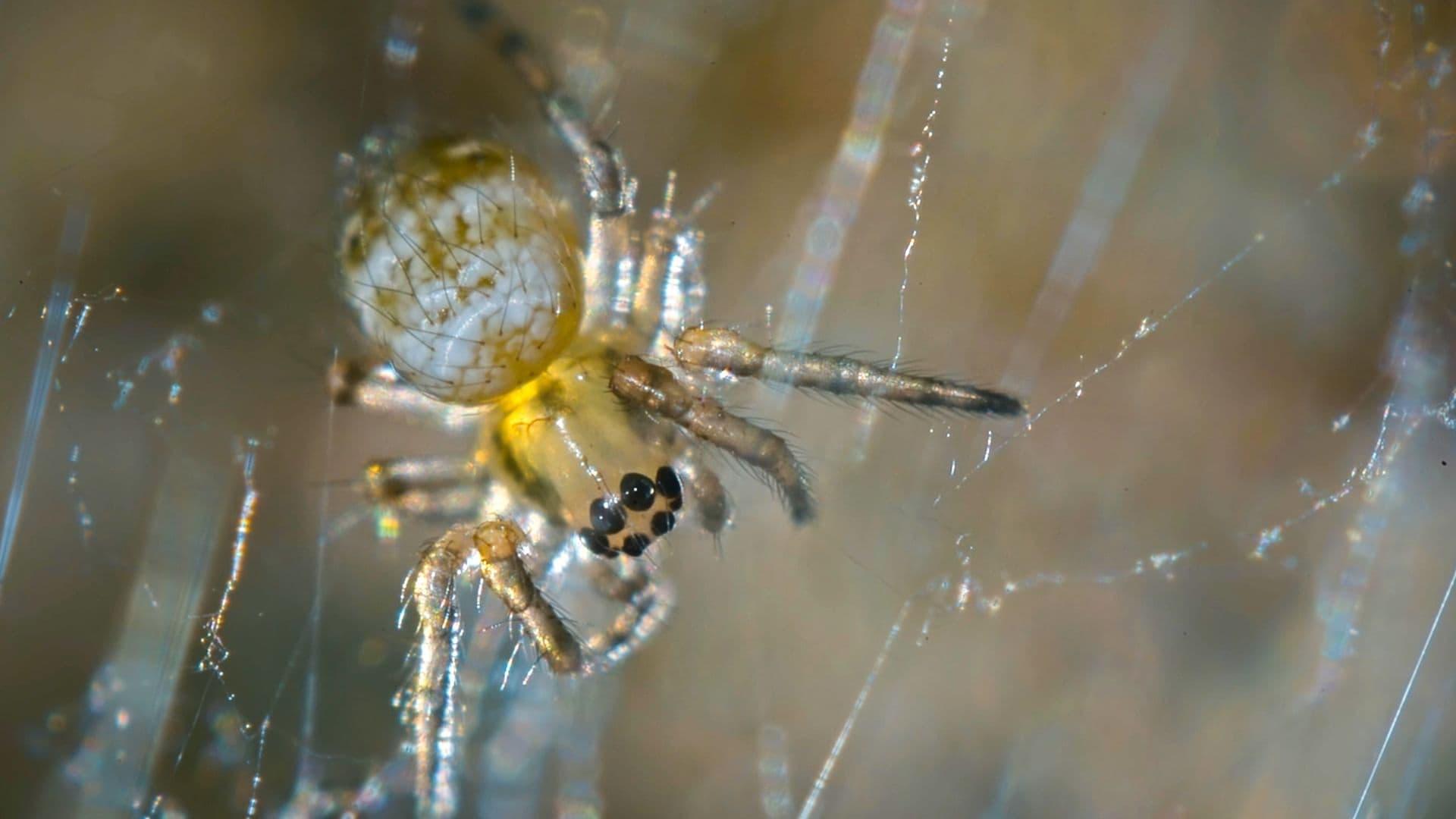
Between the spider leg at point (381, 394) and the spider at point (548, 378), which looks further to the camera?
the spider leg at point (381, 394)

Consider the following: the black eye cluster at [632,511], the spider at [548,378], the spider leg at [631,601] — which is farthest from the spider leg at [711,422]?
the spider leg at [631,601]

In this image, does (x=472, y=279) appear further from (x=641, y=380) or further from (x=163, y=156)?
(x=163, y=156)

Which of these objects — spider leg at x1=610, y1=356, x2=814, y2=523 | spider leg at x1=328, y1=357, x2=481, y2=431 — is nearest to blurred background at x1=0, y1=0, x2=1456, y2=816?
spider leg at x1=328, y1=357, x2=481, y2=431

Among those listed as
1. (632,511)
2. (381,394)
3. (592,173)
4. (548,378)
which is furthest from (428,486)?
(592,173)

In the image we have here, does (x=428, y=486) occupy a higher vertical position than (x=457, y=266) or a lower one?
lower

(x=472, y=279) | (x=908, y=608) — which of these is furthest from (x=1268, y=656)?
(x=472, y=279)

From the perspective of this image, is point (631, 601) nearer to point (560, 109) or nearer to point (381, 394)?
point (381, 394)

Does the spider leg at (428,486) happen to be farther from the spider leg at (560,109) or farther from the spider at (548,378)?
the spider leg at (560,109)

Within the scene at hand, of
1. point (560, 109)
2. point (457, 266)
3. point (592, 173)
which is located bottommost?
point (457, 266)
